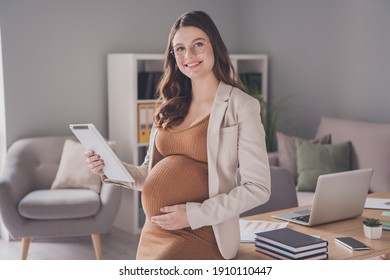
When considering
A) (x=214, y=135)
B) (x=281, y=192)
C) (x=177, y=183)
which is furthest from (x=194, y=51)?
(x=281, y=192)

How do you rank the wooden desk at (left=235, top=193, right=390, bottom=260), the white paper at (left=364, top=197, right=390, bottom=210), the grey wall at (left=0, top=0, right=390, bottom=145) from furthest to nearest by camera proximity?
the grey wall at (left=0, top=0, right=390, bottom=145), the white paper at (left=364, top=197, right=390, bottom=210), the wooden desk at (left=235, top=193, right=390, bottom=260)

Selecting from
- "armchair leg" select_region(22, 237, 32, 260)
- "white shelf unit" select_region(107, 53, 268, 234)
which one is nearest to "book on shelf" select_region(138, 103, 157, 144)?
"white shelf unit" select_region(107, 53, 268, 234)

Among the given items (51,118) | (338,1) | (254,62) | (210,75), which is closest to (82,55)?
(51,118)

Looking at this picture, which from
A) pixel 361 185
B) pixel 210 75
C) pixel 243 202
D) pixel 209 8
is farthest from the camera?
pixel 209 8

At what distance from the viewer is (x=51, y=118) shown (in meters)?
4.46

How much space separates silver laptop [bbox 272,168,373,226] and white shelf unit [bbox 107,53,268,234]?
7.64ft

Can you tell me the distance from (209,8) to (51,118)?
1705 mm

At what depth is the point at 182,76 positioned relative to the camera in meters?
1.96

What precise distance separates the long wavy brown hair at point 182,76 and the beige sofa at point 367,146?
6.97 ft

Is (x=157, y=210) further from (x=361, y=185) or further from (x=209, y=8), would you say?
(x=209, y=8)

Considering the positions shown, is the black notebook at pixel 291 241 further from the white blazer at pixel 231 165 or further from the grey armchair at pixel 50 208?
the grey armchair at pixel 50 208

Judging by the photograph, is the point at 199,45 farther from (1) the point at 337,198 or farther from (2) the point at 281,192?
(2) the point at 281,192

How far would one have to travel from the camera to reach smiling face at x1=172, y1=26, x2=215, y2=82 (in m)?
1.80

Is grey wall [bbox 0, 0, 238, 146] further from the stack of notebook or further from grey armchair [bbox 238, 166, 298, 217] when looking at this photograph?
the stack of notebook
